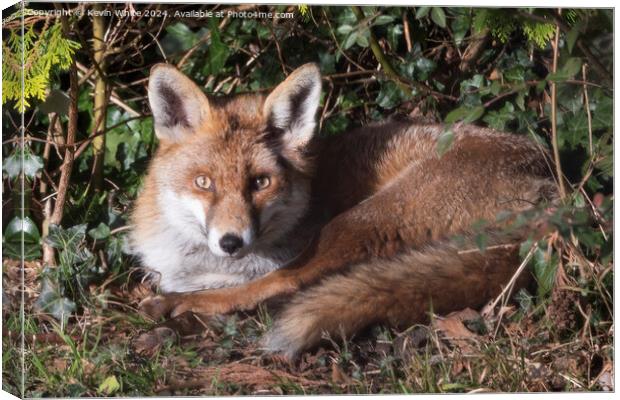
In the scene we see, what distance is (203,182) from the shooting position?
413cm

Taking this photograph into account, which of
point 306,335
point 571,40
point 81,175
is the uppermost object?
point 571,40

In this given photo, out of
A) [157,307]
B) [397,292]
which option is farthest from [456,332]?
[157,307]

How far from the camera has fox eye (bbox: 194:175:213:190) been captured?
4.12 metres

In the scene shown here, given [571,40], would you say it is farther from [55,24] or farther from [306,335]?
[55,24]

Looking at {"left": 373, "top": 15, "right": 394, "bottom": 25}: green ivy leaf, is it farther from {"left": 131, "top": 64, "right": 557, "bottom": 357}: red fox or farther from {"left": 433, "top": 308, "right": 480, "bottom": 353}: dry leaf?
{"left": 433, "top": 308, "right": 480, "bottom": 353}: dry leaf

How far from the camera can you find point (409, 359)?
4184 millimetres

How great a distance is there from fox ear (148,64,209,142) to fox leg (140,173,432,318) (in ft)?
2.29

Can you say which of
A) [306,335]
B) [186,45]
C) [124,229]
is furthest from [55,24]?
[306,335]

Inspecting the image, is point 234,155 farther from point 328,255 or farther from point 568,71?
point 568,71

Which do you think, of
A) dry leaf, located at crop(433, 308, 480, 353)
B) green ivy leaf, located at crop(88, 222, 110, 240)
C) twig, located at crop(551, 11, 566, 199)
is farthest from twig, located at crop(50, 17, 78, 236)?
twig, located at crop(551, 11, 566, 199)

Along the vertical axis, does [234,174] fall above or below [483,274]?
above

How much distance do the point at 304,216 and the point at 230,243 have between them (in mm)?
385

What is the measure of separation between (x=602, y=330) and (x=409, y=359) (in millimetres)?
914

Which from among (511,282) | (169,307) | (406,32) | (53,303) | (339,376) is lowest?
(339,376)
